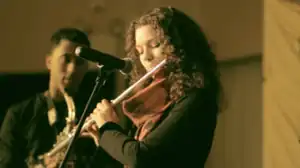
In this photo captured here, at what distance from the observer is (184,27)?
4.72 feet

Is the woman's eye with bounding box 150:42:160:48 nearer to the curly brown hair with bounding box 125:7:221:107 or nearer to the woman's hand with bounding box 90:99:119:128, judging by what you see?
the curly brown hair with bounding box 125:7:221:107

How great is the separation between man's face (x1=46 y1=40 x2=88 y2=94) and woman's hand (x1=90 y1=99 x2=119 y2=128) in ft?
1.58

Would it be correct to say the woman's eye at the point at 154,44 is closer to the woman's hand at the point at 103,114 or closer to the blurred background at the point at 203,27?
the woman's hand at the point at 103,114

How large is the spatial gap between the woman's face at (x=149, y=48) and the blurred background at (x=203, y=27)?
1006 millimetres

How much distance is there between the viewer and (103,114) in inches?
54.5

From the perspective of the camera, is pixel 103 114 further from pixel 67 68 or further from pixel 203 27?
pixel 203 27

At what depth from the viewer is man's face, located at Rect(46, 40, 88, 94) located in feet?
6.18

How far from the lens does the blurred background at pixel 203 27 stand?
2.53 m

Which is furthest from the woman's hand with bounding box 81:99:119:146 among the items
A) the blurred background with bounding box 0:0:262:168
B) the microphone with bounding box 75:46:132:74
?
the blurred background with bounding box 0:0:262:168

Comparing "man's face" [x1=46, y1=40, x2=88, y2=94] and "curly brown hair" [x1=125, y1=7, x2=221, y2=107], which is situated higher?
"curly brown hair" [x1=125, y1=7, x2=221, y2=107]

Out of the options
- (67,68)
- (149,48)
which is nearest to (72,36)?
(67,68)

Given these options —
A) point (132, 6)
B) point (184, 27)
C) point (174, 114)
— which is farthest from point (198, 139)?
point (132, 6)

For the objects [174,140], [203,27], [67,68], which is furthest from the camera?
[203,27]

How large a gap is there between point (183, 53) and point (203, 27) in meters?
1.21
